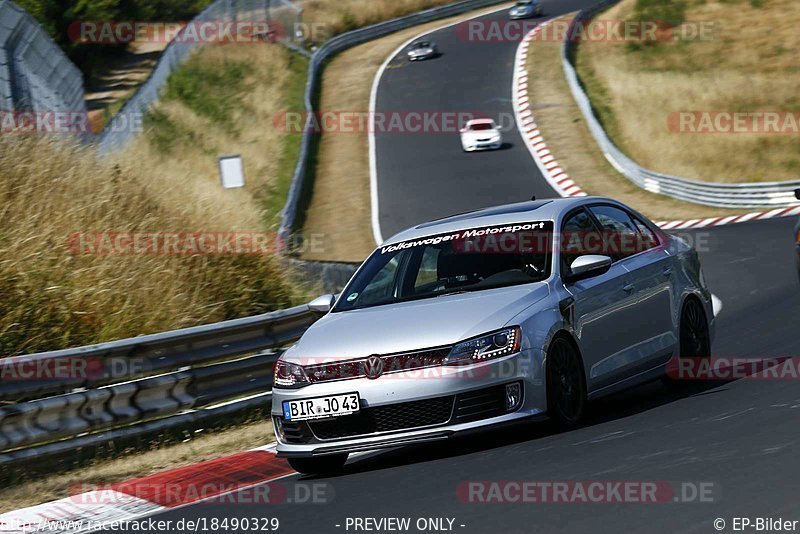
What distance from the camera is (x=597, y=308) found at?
27.4 ft

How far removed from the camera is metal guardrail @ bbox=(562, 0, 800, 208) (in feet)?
97.1

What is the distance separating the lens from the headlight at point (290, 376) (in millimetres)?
7730

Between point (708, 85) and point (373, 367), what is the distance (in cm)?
4303

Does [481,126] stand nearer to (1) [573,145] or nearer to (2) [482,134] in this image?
(2) [482,134]

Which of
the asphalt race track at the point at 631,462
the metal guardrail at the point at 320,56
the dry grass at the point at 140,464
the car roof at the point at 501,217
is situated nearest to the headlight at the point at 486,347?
the asphalt race track at the point at 631,462

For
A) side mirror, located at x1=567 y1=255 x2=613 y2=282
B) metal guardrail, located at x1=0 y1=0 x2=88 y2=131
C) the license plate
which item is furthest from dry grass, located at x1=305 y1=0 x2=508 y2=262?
the license plate

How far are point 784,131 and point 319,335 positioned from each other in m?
36.4

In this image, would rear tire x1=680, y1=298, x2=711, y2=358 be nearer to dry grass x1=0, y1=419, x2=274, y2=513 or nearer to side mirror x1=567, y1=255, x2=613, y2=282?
side mirror x1=567, y1=255, x2=613, y2=282

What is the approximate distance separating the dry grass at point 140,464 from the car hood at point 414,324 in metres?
1.75

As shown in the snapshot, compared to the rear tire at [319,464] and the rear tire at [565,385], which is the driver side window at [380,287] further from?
the rear tire at [565,385]

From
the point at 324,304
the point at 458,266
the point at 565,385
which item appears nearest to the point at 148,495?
the point at 324,304

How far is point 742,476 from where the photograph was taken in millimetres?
5949

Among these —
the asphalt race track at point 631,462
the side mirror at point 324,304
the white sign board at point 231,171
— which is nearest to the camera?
the asphalt race track at point 631,462

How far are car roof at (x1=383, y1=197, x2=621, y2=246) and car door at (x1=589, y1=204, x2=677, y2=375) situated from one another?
32 cm
